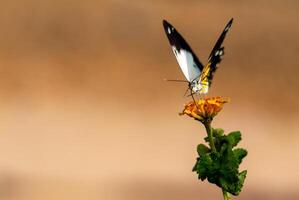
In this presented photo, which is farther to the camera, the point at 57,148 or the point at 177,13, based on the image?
the point at 177,13

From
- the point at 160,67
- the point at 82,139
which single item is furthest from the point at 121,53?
the point at 82,139

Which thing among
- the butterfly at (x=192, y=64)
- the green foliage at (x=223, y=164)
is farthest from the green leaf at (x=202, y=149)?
the butterfly at (x=192, y=64)

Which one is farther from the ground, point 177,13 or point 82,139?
point 177,13

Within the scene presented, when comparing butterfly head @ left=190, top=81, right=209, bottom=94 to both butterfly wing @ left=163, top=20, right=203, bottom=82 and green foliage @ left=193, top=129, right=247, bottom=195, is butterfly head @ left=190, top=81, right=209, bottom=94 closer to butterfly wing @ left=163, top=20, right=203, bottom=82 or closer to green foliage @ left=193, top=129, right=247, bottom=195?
butterfly wing @ left=163, top=20, right=203, bottom=82

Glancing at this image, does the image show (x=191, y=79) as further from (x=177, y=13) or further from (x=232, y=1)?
(x=232, y=1)

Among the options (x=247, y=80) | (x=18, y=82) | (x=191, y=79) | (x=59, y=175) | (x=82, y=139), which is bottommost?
(x=191, y=79)

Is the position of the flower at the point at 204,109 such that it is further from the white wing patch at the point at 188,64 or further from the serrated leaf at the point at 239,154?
the white wing patch at the point at 188,64
